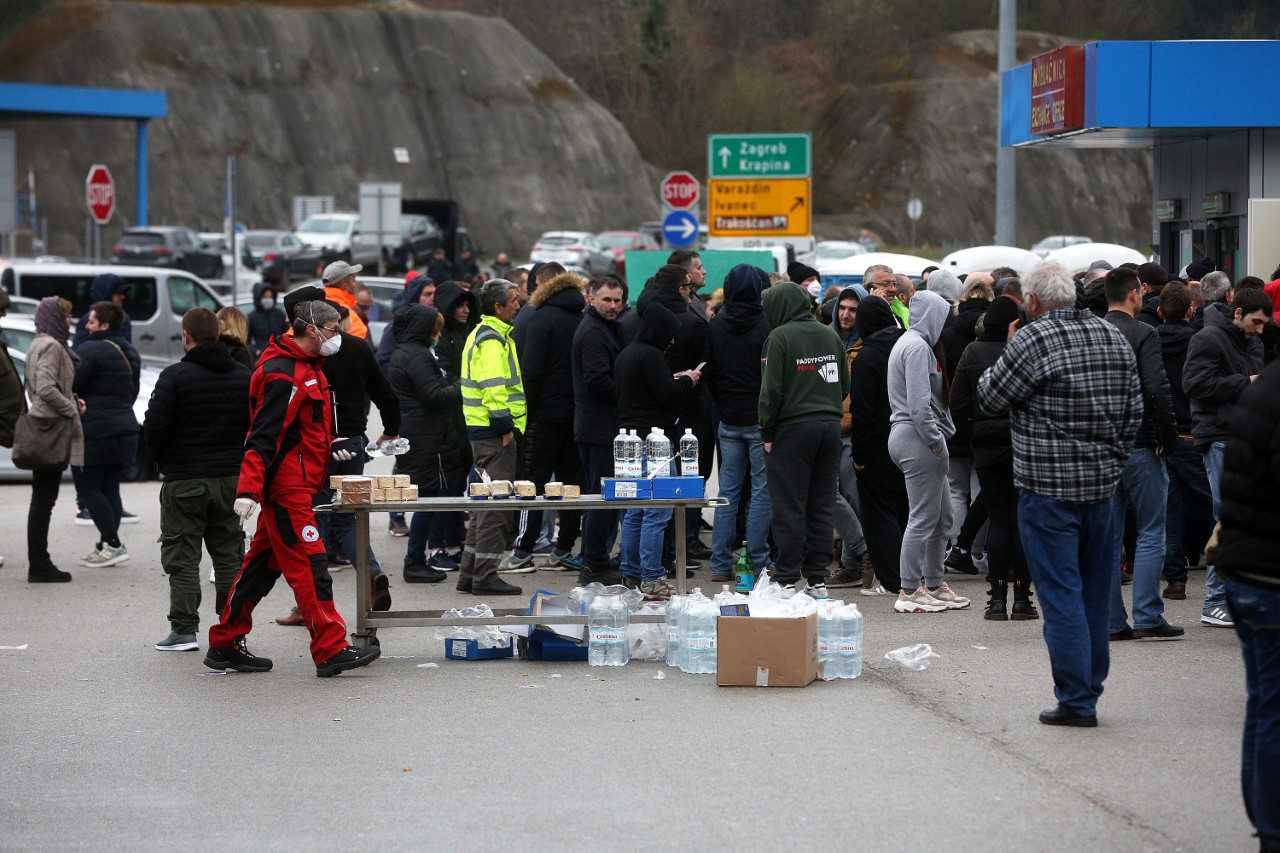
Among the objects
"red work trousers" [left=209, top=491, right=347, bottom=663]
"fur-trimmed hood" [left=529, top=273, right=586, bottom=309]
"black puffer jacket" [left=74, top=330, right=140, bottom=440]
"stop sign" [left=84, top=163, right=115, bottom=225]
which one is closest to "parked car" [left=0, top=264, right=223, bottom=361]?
"stop sign" [left=84, top=163, right=115, bottom=225]

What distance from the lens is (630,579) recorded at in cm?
1130

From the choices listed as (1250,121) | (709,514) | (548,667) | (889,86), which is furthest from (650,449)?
(889,86)

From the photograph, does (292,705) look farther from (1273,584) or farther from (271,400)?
(1273,584)

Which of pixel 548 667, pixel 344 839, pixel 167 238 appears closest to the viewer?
pixel 344 839

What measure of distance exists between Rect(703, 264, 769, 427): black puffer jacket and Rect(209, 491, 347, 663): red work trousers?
3.39 meters

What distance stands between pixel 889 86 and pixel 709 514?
78497mm

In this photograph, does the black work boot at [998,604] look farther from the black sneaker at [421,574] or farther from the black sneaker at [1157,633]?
the black sneaker at [421,574]

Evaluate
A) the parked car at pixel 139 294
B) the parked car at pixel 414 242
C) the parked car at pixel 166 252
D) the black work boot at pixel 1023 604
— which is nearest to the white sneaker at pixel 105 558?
the black work boot at pixel 1023 604

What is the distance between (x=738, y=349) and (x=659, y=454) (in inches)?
74.5

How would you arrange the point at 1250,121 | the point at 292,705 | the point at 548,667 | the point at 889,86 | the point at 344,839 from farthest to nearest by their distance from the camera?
the point at 889,86 → the point at 1250,121 → the point at 548,667 → the point at 292,705 → the point at 344,839

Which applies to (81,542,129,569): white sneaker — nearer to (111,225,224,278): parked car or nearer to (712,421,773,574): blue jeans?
(712,421,773,574): blue jeans

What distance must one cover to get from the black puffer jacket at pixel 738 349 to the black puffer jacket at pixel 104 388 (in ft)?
14.9

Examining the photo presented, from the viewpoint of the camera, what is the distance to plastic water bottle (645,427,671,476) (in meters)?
9.53

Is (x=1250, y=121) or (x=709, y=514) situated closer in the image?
(x=709, y=514)
